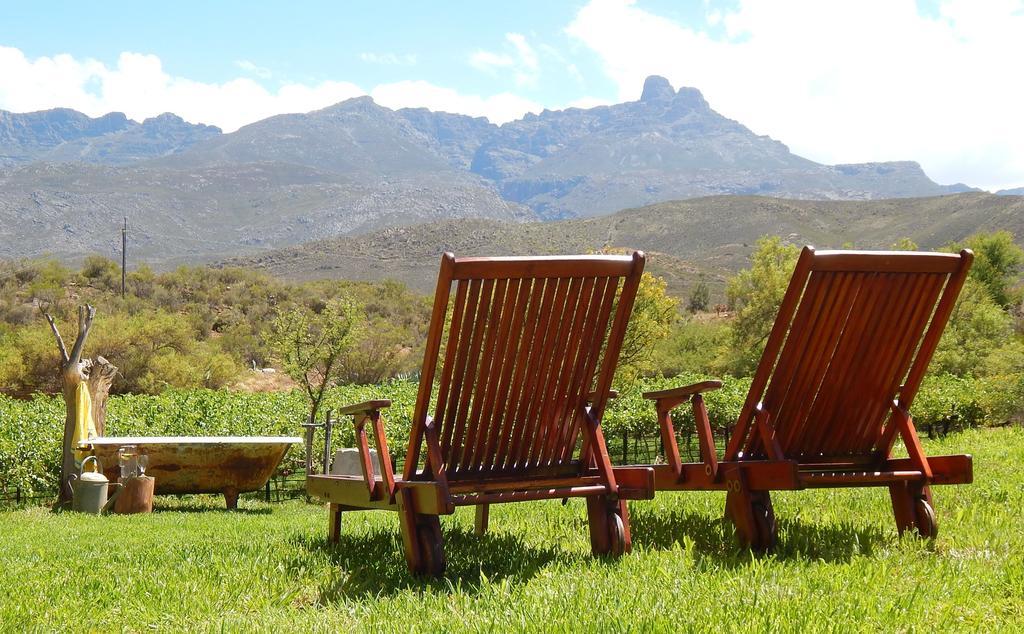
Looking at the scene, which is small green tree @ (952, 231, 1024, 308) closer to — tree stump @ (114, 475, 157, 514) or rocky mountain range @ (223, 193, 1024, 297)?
rocky mountain range @ (223, 193, 1024, 297)

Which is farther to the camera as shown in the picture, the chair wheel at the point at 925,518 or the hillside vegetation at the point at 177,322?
the hillside vegetation at the point at 177,322

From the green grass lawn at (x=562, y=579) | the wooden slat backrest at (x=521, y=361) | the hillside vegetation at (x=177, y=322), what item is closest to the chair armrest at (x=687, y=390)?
the wooden slat backrest at (x=521, y=361)

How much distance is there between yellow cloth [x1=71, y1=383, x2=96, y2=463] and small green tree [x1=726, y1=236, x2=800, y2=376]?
2690 cm

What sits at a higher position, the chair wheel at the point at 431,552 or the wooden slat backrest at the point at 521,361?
the wooden slat backrest at the point at 521,361

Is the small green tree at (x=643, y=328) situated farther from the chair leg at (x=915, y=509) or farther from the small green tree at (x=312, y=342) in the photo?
the chair leg at (x=915, y=509)

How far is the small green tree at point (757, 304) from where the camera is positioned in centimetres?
3409

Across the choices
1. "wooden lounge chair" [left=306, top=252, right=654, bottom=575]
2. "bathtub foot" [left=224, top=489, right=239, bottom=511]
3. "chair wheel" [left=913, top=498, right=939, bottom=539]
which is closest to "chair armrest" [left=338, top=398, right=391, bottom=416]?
"wooden lounge chair" [left=306, top=252, right=654, bottom=575]

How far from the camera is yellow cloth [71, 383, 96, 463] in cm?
914

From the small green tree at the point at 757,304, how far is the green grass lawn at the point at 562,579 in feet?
96.1

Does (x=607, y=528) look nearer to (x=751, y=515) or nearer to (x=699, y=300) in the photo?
(x=751, y=515)

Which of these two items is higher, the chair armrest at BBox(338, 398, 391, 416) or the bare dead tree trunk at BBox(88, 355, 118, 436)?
the chair armrest at BBox(338, 398, 391, 416)

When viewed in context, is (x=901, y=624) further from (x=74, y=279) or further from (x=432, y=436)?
(x=74, y=279)

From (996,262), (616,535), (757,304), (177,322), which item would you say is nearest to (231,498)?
(616,535)

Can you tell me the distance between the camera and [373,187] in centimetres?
16475
